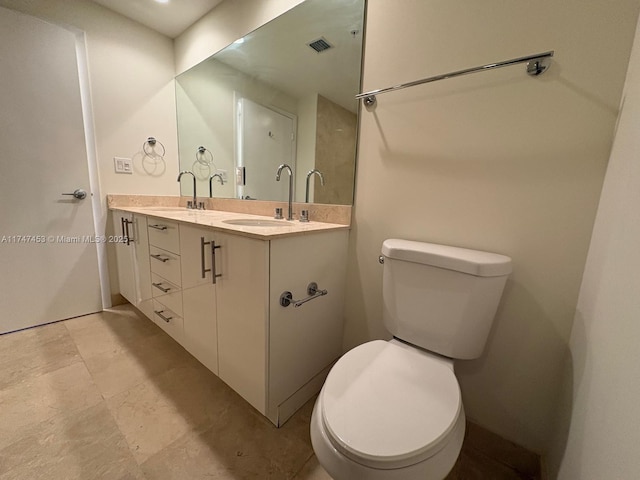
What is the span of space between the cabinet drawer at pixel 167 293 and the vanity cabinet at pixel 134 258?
0.33 ft

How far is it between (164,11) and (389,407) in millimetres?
2687

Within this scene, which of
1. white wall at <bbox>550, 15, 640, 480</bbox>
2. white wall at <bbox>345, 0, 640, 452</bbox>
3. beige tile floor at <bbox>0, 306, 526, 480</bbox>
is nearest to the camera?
white wall at <bbox>550, 15, 640, 480</bbox>

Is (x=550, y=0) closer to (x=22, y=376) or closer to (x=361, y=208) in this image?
(x=361, y=208)

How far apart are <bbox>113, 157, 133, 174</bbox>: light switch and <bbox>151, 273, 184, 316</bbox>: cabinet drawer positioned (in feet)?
3.35

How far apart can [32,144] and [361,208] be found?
82.3 inches

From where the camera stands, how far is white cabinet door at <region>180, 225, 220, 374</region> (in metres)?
1.07

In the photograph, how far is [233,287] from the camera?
99 cm

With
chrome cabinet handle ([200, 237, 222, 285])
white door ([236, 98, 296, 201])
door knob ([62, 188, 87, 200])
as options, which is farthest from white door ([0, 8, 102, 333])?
chrome cabinet handle ([200, 237, 222, 285])

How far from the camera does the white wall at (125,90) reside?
1.70m

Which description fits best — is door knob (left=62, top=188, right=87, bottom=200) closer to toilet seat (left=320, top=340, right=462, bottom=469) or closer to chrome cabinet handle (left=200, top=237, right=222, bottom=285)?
chrome cabinet handle (left=200, top=237, right=222, bottom=285)

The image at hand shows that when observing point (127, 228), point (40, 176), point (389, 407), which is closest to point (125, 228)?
point (127, 228)

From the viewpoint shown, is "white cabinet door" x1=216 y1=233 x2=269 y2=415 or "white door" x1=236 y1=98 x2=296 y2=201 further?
"white door" x1=236 y1=98 x2=296 y2=201

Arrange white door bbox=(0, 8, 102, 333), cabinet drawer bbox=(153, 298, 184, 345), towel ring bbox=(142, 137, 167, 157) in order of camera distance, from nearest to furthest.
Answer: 1. cabinet drawer bbox=(153, 298, 184, 345)
2. white door bbox=(0, 8, 102, 333)
3. towel ring bbox=(142, 137, 167, 157)

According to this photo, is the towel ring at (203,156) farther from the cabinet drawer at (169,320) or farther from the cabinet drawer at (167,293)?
the cabinet drawer at (169,320)
